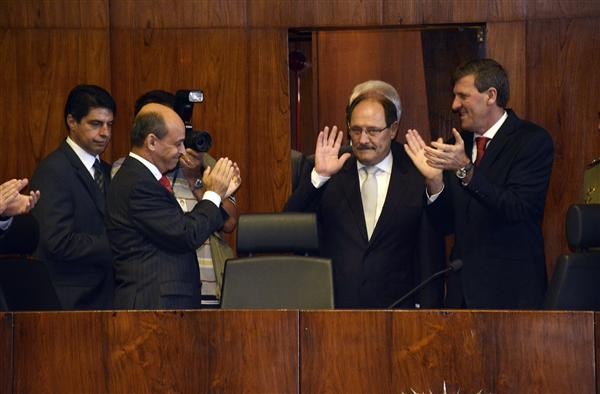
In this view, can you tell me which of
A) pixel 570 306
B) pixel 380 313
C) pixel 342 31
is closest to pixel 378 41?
pixel 342 31

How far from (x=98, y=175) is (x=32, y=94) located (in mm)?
1070

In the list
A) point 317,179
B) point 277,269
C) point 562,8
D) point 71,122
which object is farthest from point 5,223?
point 562,8

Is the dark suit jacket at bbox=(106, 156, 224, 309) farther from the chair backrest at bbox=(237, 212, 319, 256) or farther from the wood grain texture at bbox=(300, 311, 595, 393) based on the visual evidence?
the wood grain texture at bbox=(300, 311, 595, 393)

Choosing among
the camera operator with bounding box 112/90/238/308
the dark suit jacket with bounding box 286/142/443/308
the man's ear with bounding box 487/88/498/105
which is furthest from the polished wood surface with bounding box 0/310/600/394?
the man's ear with bounding box 487/88/498/105

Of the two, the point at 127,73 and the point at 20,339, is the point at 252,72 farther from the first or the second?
the point at 20,339

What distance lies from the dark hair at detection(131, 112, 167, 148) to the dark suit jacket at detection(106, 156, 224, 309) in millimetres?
69

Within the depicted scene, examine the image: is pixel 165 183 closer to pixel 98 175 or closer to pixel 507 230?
pixel 98 175

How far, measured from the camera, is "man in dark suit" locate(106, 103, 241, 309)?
3951 millimetres

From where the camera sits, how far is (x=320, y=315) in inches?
123

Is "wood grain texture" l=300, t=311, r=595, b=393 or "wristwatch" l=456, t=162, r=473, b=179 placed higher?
"wristwatch" l=456, t=162, r=473, b=179

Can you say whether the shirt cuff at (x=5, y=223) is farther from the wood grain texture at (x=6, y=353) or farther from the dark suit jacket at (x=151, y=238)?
the wood grain texture at (x=6, y=353)

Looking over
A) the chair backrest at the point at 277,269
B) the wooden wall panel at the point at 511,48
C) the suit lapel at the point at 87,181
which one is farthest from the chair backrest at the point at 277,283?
the wooden wall panel at the point at 511,48

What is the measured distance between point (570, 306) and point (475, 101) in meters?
1.10

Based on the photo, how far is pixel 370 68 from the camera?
5852mm
